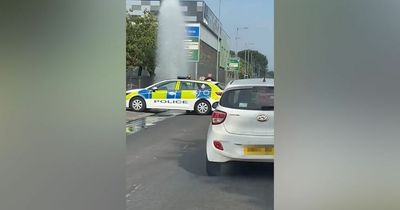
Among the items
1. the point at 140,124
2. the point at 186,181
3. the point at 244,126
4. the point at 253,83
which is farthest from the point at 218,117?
the point at 140,124

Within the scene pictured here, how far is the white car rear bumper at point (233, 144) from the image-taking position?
620cm

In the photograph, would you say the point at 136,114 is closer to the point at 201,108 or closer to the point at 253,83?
the point at 201,108

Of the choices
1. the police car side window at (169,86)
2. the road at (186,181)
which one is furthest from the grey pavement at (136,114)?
the road at (186,181)

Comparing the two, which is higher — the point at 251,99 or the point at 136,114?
the point at 251,99

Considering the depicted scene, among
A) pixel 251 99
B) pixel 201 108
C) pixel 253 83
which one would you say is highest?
pixel 253 83

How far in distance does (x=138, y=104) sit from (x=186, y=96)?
1757 millimetres

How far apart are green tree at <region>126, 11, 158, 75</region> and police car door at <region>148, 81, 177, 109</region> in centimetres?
1465

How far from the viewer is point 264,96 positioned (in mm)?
6465

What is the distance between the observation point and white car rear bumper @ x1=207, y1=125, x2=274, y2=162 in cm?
620

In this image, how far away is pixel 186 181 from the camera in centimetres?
640
